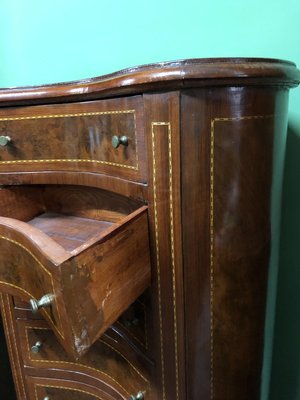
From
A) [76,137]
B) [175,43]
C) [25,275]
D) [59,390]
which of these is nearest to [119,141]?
[76,137]

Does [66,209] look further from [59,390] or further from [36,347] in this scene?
[59,390]

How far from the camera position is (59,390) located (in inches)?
36.2

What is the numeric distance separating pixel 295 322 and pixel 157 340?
0.53 metres

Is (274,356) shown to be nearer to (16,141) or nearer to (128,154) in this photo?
(128,154)

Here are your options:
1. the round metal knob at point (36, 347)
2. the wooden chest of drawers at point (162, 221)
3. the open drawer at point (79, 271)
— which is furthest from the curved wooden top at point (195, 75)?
the round metal knob at point (36, 347)

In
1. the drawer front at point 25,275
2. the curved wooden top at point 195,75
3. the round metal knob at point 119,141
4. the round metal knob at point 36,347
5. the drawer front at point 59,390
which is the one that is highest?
the curved wooden top at point 195,75

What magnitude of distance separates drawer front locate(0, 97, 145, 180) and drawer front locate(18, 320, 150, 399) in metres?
0.42

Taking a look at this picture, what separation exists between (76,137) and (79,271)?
317mm

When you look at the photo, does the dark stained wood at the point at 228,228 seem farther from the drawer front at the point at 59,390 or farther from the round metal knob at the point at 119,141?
the drawer front at the point at 59,390

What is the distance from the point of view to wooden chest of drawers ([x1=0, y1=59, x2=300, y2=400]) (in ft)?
1.54

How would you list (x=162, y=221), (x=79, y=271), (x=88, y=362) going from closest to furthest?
(x=79, y=271) → (x=162, y=221) → (x=88, y=362)

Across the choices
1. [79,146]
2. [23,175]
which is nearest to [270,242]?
[79,146]

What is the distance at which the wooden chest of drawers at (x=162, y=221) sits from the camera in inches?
18.5

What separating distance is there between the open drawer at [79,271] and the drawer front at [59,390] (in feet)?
1.42
